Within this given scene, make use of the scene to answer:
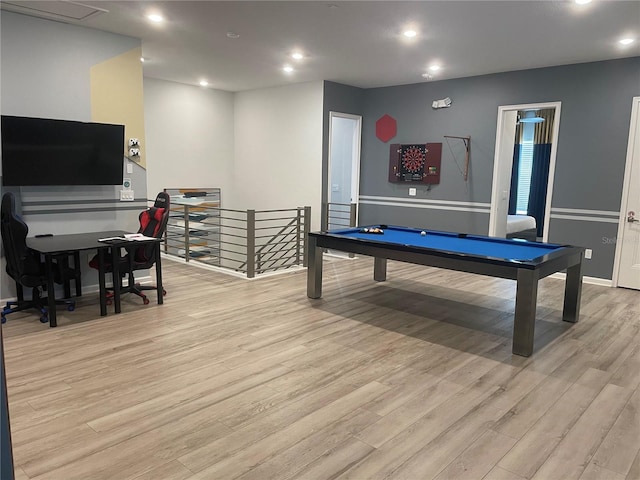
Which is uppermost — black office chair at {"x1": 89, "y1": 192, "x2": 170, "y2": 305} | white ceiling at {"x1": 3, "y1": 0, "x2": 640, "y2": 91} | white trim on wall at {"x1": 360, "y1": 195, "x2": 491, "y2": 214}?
white ceiling at {"x1": 3, "y1": 0, "x2": 640, "y2": 91}

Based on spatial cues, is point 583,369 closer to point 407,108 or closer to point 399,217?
point 399,217

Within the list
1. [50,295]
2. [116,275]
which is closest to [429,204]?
[116,275]

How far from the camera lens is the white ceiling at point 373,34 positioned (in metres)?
4.07

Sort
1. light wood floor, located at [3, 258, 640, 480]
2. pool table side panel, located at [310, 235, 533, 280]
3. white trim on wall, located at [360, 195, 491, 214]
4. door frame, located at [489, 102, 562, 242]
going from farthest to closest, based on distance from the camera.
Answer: white trim on wall, located at [360, 195, 491, 214]
door frame, located at [489, 102, 562, 242]
pool table side panel, located at [310, 235, 533, 280]
light wood floor, located at [3, 258, 640, 480]

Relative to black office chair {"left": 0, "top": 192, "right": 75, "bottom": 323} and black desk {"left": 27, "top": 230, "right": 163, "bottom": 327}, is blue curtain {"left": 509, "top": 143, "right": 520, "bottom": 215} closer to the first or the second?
black desk {"left": 27, "top": 230, "right": 163, "bottom": 327}

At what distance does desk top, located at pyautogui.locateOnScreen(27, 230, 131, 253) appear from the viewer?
4016 mm

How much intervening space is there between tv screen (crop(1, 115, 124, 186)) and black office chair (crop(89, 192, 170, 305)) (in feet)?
1.86

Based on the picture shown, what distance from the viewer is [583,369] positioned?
343cm

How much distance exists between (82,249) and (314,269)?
7.49 ft

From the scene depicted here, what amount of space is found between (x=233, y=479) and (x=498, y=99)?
6.30 meters

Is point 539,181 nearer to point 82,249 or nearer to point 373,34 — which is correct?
point 373,34

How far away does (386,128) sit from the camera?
7.96 meters

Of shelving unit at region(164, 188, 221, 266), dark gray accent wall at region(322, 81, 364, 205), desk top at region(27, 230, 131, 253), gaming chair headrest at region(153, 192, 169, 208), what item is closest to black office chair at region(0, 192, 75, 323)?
desk top at region(27, 230, 131, 253)

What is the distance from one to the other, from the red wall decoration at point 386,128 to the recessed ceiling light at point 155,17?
435cm
